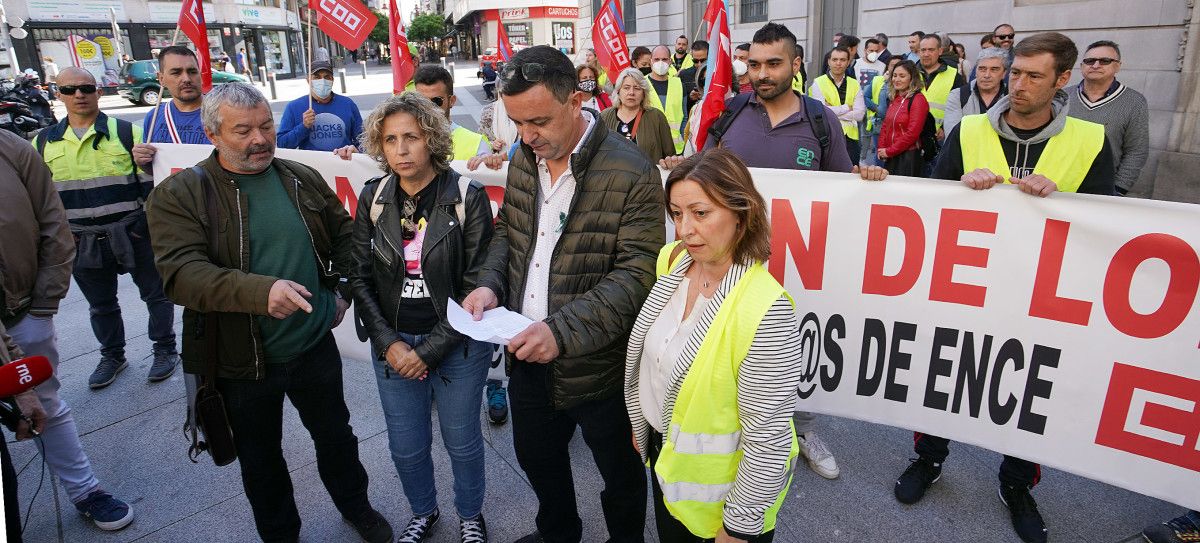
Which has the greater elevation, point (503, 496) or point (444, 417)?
point (444, 417)

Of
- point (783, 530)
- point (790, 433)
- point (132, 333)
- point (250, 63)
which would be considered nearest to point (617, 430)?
point (790, 433)

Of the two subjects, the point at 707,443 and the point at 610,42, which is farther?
the point at 610,42

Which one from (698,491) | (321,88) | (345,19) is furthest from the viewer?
(321,88)

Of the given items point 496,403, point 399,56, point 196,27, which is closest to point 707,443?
point 496,403

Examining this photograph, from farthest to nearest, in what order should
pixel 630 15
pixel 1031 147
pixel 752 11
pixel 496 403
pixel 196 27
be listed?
1. pixel 630 15
2. pixel 752 11
3. pixel 196 27
4. pixel 496 403
5. pixel 1031 147

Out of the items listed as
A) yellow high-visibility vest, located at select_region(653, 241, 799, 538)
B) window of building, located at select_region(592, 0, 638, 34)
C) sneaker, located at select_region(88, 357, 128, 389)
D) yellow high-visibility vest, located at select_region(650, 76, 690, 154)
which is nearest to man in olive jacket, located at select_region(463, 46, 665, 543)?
yellow high-visibility vest, located at select_region(653, 241, 799, 538)

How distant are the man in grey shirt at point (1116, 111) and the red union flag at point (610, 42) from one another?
4946mm

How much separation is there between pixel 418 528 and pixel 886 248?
242 cm

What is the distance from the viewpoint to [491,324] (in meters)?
2.25

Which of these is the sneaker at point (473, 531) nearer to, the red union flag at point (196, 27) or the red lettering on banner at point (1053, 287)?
the red lettering on banner at point (1053, 287)

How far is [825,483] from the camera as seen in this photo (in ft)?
10.6

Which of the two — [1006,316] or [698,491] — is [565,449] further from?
[1006,316]

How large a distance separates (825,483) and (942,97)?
6.07 m

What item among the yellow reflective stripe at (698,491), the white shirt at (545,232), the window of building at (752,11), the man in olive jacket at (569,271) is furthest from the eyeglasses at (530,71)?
the window of building at (752,11)
